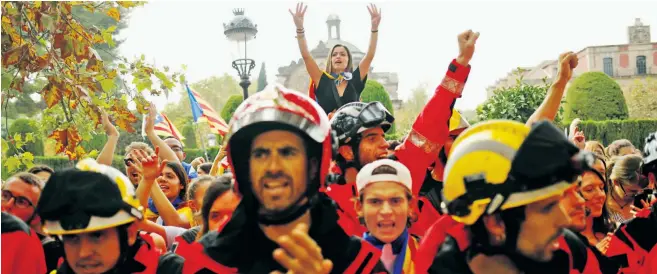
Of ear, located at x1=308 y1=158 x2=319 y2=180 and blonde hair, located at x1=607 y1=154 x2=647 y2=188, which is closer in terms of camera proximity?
ear, located at x1=308 y1=158 x2=319 y2=180

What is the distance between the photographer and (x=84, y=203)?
3318 millimetres

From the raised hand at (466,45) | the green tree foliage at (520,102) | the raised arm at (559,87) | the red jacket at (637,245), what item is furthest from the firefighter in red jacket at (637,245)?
the green tree foliage at (520,102)

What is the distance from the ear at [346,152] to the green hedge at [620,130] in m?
29.9

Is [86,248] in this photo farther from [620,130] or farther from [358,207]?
[620,130]

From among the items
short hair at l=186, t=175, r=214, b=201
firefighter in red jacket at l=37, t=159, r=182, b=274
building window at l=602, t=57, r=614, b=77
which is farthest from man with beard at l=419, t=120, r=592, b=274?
building window at l=602, t=57, r=614, b=77

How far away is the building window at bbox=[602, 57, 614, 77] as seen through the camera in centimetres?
8175

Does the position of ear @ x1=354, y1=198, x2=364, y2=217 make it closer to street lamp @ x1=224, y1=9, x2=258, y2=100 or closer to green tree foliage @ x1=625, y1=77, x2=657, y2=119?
street lamp @ x1=224, y1=9, x2=258, y2=100

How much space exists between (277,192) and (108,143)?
3226mm

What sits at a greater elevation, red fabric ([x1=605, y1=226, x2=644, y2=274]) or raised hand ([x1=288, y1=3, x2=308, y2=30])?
raised hand ([x1=288, y1=3, x2=308, y2=30])

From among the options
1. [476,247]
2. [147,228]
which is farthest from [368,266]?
[147,228]

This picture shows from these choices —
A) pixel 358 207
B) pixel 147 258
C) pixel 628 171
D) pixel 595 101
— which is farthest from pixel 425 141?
pixel 595 101

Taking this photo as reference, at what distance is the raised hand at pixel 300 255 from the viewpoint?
277 cm

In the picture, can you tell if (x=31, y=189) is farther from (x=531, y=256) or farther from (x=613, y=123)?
(x=613, y=123)

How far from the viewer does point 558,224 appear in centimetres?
294
